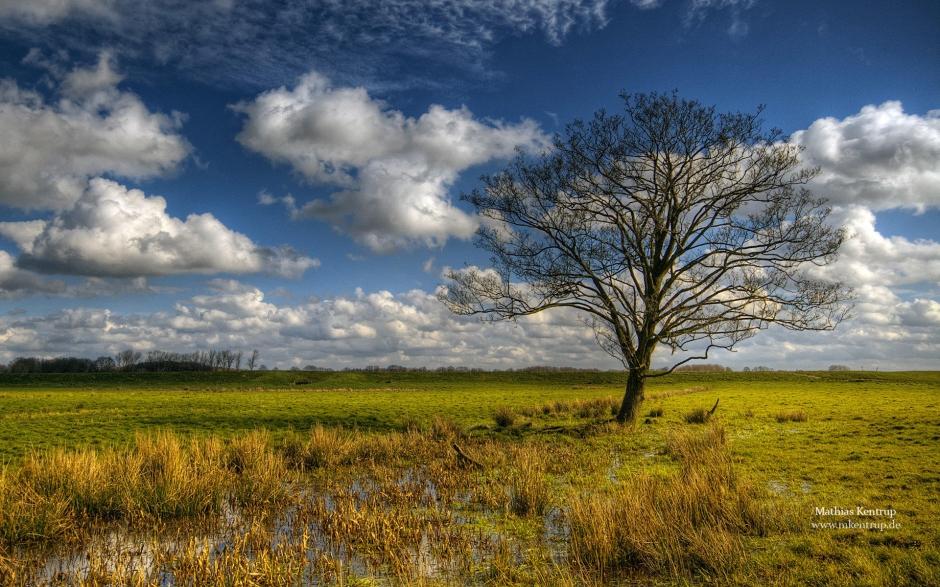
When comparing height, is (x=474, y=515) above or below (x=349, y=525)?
below

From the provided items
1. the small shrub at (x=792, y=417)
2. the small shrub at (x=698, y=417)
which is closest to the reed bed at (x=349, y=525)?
the small shrub at (x=698, y=417)

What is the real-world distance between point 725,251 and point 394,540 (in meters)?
16.8

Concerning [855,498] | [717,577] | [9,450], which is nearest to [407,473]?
[717,577]

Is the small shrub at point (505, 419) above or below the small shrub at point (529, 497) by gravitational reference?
below

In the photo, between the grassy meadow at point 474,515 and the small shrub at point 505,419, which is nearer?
the grassy meadow at point 474,515

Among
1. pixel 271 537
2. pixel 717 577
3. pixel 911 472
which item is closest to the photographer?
pixel 717 577

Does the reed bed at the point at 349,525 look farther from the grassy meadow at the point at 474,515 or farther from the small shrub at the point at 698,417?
the small shrub at the point at 698,417

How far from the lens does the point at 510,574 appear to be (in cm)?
612

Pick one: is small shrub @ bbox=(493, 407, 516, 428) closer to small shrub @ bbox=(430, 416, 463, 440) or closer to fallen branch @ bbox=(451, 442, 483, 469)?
small shrub @ bbox=(430, 416, 463, 440)

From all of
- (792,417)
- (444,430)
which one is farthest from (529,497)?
(792,417)

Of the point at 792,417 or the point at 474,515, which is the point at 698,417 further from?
the point at 474,515

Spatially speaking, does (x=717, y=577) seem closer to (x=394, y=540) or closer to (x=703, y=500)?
(x=703, y=500)

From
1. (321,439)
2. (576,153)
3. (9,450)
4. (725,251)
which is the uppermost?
A: (576,153)

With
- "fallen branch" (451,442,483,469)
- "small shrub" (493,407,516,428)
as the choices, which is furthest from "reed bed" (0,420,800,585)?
"small shrub" (493,407,516,428)
